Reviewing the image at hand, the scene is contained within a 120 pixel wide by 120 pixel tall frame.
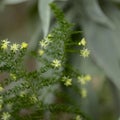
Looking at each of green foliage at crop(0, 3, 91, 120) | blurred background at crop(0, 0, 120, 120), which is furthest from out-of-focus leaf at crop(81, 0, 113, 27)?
green foliage at crop(0, 3, 91, 120)

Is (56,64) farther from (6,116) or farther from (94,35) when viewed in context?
(94,35)

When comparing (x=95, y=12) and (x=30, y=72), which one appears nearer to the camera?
(x=30, y=72)

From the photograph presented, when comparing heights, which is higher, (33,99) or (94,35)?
(94,35)

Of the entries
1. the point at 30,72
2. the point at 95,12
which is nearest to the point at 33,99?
the point at 30,72

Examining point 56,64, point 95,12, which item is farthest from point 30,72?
point 95,12

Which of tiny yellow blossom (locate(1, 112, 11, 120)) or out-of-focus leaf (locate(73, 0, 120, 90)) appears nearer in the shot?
tiny yellow blossom (locate(1, 112, 11, 120))

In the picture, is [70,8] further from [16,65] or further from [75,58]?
[16,65]

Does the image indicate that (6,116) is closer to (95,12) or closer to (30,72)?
(30,72)

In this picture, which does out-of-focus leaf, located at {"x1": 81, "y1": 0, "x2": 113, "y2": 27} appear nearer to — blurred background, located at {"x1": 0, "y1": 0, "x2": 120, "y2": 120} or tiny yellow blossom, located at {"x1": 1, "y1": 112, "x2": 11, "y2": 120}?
blurred background, located at {"x1": 0, "y1": 0, "x2": 120, "y2": 120}

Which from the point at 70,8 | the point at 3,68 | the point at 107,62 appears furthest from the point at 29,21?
the point at 3,68

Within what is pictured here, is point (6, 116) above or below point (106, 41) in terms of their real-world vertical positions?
below

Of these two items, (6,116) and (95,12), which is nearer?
(6,116)

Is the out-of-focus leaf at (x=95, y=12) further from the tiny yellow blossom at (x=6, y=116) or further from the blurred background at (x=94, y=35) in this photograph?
the tiny yellow blossom at (x=6, y=116)
